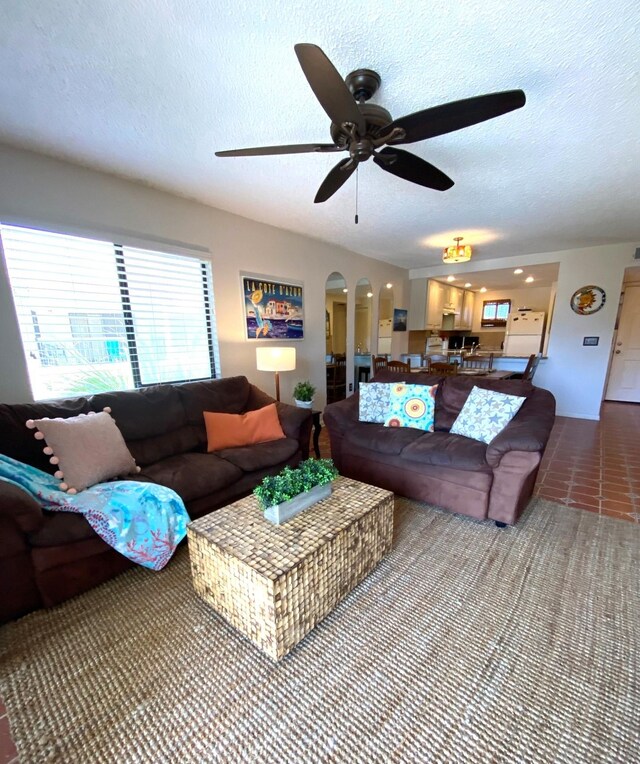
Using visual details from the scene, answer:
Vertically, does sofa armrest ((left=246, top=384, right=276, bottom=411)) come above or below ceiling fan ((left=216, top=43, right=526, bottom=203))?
below

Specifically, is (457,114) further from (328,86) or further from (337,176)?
(337,176)

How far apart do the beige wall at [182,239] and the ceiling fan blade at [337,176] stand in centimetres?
147

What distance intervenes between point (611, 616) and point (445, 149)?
9.00 ft

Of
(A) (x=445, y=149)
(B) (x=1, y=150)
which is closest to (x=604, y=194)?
(A) (x=445, y=149)

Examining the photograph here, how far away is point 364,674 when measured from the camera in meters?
1.21

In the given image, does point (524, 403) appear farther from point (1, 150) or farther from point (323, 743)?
point (1, 150)

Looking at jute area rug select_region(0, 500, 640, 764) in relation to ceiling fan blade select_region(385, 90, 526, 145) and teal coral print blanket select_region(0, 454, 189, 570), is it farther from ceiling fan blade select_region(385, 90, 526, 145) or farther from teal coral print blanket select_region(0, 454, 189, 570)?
ceiling fan blade select_region(385, 90, 526, 145)

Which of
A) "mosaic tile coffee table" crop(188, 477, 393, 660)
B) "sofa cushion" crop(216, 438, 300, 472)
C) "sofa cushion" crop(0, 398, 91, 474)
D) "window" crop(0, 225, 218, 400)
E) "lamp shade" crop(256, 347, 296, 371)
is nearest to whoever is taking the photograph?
"mosaic tile coffee table" crop(188, 477, 393, 660)

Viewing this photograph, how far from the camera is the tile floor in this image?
7.91 feet

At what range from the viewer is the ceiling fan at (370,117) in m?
1.11

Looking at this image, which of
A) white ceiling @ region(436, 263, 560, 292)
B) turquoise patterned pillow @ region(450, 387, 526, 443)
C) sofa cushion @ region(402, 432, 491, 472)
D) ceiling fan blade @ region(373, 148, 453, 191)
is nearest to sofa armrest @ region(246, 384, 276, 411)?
sofa cushion @ region(402, 432, 491, 472)

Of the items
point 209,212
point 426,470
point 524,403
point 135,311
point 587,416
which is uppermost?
point 209,212

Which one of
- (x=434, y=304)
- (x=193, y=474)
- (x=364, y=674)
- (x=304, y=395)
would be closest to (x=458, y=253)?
(x=434, y=304)

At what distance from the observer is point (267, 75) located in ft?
4.72
